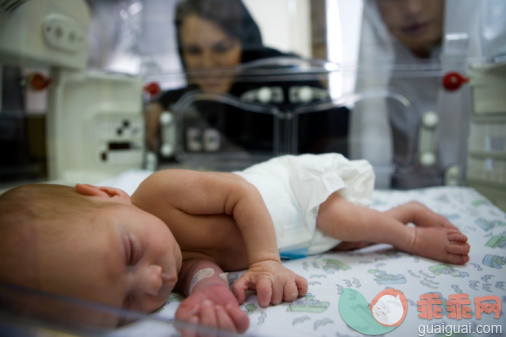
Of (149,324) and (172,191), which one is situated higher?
(172,191)

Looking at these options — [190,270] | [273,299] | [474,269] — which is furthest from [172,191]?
[474,269]

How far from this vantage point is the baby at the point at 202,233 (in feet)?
1.63

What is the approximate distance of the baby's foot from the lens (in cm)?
75

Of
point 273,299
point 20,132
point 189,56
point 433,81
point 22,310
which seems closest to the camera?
point 22,310

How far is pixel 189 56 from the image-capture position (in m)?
1.84

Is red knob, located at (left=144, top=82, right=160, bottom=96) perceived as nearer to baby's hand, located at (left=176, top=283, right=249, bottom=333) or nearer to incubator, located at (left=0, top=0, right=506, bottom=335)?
incubator, located at (left=0, top=0, right=506, bottom=335)

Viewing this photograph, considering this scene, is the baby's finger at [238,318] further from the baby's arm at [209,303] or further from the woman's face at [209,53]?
the woman's face at [209,53]

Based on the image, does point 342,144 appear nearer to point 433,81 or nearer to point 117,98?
point 433,81

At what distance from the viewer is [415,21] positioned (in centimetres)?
156

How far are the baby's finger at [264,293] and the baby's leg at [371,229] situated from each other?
281mm

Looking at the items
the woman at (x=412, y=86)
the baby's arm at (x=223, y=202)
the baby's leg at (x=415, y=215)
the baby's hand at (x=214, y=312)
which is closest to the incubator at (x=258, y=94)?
the woman at (x=412, y=86)

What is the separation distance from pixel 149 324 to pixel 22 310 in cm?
16

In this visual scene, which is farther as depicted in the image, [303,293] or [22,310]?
[303,293]

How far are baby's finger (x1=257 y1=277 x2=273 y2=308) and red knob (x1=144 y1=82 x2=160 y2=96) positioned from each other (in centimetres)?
140
